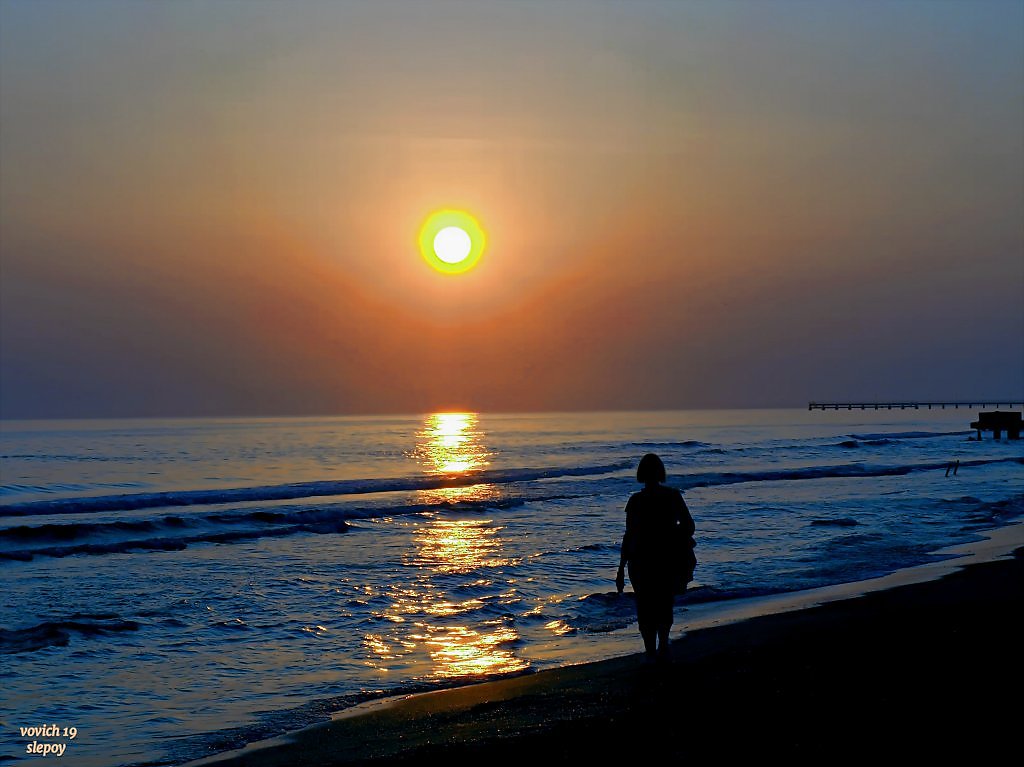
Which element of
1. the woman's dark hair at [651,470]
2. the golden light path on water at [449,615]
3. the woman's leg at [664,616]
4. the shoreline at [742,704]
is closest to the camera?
the shoreline at [742,704]

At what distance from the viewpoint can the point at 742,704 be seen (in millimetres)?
7598

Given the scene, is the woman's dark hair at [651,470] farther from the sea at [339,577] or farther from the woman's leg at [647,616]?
the sea at [339,577]

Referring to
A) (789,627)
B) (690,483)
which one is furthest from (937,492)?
(789,627)

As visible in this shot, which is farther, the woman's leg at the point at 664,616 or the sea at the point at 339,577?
the sea at the point at 339,577

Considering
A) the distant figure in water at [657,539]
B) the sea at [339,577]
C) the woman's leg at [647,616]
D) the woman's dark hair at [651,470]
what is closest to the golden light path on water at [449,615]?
the sea at [339,577]

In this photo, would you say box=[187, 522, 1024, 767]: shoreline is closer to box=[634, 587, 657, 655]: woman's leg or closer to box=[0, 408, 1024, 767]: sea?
box=[634, 587, 657, 655]: woman's leg

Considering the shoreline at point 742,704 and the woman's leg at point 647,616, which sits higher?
the woman's leg at point 647,616

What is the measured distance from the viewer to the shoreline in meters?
6.57

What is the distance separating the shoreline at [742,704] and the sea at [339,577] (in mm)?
896

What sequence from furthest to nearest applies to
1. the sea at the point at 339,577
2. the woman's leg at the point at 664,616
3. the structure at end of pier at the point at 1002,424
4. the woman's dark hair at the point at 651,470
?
the structure at end of pier at the point at 1002,424, the sea at the point at 339,577, the woman's leg at the point at 664,616, the woman's dark hair at the point at 651,470

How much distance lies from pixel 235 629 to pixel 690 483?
33003 millimetres

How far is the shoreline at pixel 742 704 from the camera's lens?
6566mm

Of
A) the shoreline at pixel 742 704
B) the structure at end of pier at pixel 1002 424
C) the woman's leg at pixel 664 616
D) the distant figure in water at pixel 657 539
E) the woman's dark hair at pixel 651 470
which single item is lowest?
the shoreline at pixel 742 704

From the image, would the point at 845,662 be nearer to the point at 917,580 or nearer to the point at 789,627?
the point at 789,627
